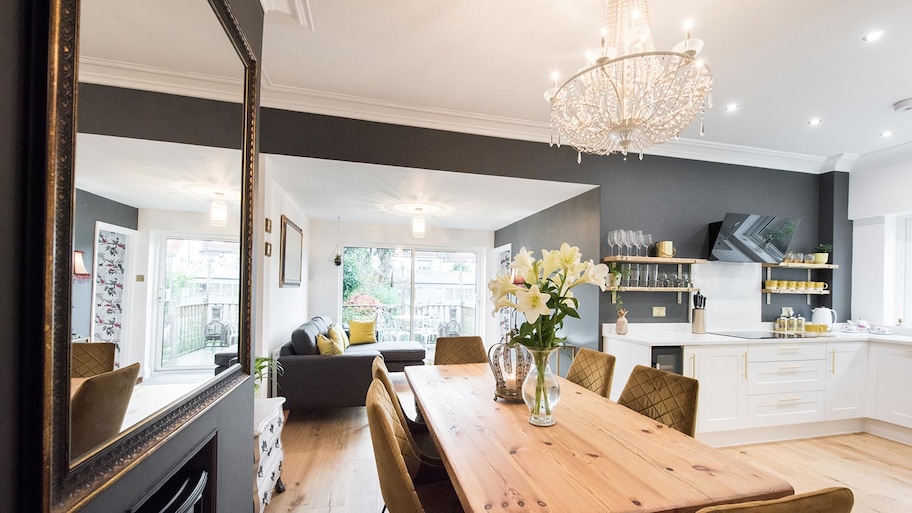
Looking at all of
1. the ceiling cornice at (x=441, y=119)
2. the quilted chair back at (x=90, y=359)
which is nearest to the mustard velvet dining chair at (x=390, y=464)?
the quilted chair back at (x=90, y=359)

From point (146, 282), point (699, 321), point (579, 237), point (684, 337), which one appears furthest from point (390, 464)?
point (699, 321)

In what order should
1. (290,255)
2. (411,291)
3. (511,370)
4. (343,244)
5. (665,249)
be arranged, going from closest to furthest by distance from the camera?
(511,370)
(665,249)
(290,255)
(343,244)
(411,291)

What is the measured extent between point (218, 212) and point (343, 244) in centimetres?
504

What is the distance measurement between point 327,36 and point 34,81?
1.88 metres

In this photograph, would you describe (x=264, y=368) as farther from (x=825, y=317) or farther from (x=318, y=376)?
(x=825, y=317)

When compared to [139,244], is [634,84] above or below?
above

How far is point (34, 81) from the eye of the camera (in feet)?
2.03

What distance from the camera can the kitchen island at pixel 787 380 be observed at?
3184 mm

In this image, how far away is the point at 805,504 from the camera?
762 mm

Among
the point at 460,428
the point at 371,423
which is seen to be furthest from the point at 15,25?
the point at 460,428

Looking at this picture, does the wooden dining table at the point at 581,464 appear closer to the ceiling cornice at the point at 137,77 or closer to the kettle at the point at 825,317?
the ceiling cornice at the point at 137,77

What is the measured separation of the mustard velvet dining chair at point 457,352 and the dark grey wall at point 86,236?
104 inches

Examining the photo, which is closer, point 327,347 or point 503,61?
point 503,61

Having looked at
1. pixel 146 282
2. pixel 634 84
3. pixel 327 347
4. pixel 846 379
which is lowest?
pixel 846 379
